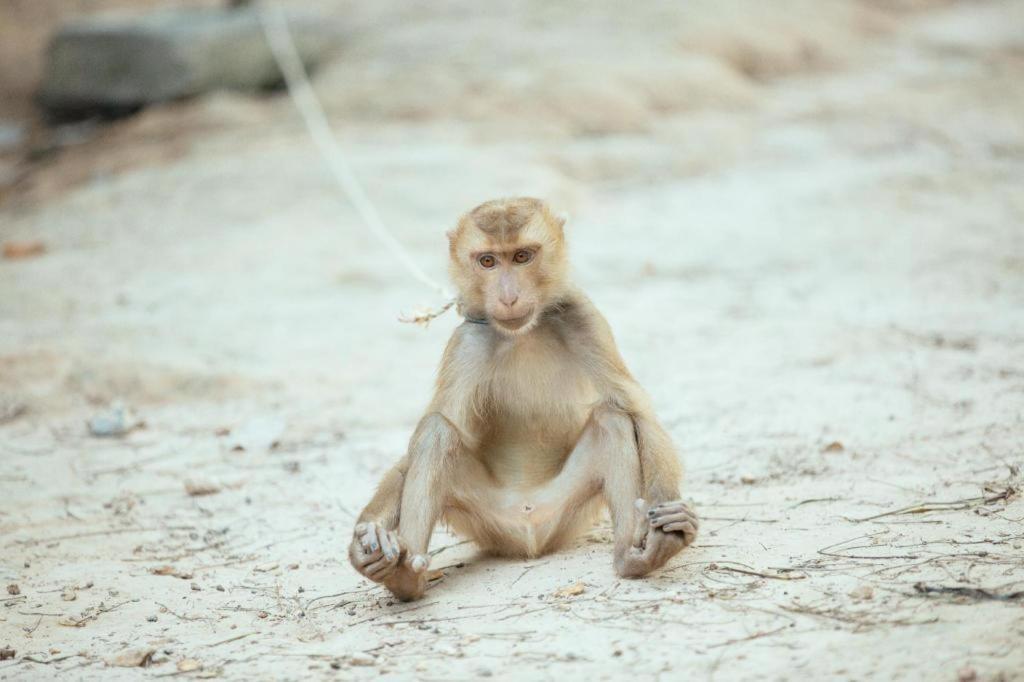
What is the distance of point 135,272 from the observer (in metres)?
10.3

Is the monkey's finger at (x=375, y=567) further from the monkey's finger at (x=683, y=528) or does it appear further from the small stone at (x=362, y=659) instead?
the monkey's finger at (x=683, y=528)

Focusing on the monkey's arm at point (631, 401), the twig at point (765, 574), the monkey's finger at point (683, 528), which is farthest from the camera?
the monkey's arm at point (631, 401)

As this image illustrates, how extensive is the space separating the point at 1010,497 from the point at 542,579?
2.05m

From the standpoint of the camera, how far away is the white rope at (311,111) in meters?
10.8

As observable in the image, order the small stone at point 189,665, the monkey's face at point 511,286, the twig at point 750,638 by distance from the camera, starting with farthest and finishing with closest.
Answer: the monkey's face at point 511,286, the small stone at point 189,665, the twig at point 750,638

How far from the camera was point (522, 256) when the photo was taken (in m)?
4.98

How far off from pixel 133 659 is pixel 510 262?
7.16 ft

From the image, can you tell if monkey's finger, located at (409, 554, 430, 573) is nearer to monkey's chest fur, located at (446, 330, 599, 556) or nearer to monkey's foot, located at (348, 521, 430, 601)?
monkey's foot, located at (348, 521, 430, 601)

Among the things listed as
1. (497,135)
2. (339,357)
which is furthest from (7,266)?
(497,135)

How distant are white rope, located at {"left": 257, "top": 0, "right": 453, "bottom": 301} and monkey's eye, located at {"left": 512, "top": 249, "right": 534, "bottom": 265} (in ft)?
16.0

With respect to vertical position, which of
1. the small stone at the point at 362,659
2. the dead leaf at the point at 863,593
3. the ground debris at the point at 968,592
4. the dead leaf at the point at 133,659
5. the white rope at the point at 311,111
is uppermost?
the white rope at the point at 311,111

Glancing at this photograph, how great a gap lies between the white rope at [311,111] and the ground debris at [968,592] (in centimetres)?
626

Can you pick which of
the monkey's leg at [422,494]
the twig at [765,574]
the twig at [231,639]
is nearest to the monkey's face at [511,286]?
the monkey's leg at [422,494]

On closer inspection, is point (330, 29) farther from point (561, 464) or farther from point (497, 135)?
point (561, 464)
